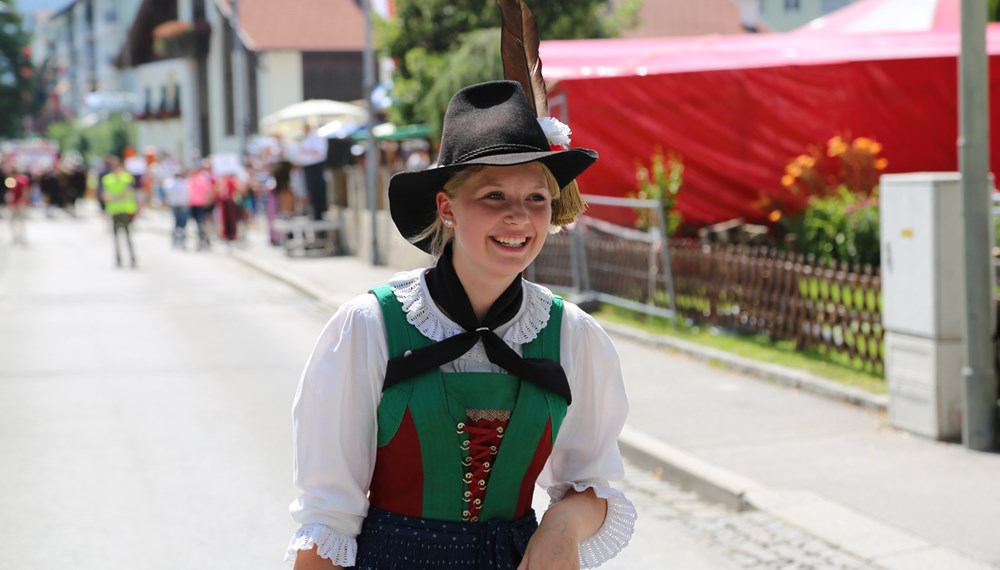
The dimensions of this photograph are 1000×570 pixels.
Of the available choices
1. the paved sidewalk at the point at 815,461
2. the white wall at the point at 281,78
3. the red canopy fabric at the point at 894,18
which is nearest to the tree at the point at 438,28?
the red canopy fabric at the point at 894,18

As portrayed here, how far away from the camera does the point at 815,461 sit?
24.9 feet

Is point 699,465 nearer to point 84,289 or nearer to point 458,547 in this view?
point 458,547

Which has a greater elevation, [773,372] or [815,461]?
[773,372]

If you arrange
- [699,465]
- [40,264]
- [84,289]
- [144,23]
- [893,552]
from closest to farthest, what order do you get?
[893,552]
[699,465]
[84,289]
[40,264]
[144,23]

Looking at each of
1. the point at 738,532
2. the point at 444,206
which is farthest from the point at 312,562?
the point at 738,532

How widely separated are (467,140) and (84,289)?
17775 millimetres

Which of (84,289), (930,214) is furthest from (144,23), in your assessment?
(930,214)

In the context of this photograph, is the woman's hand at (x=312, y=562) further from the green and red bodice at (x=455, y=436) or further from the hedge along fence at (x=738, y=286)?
the hedge along fence at (x=738, y=286)

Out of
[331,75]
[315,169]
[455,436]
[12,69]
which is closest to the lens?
[455,436]

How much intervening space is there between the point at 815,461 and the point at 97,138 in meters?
74.0

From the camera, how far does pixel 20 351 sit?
1305 cm

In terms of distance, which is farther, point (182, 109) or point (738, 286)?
point (182, 109)

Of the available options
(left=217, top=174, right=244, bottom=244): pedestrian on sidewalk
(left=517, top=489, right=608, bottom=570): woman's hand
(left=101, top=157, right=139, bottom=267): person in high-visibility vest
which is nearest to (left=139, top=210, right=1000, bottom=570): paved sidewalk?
(left=517, top=489, right=608, bottom=570): woman's hand

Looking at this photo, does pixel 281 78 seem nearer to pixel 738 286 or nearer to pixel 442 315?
pixel 738 286
